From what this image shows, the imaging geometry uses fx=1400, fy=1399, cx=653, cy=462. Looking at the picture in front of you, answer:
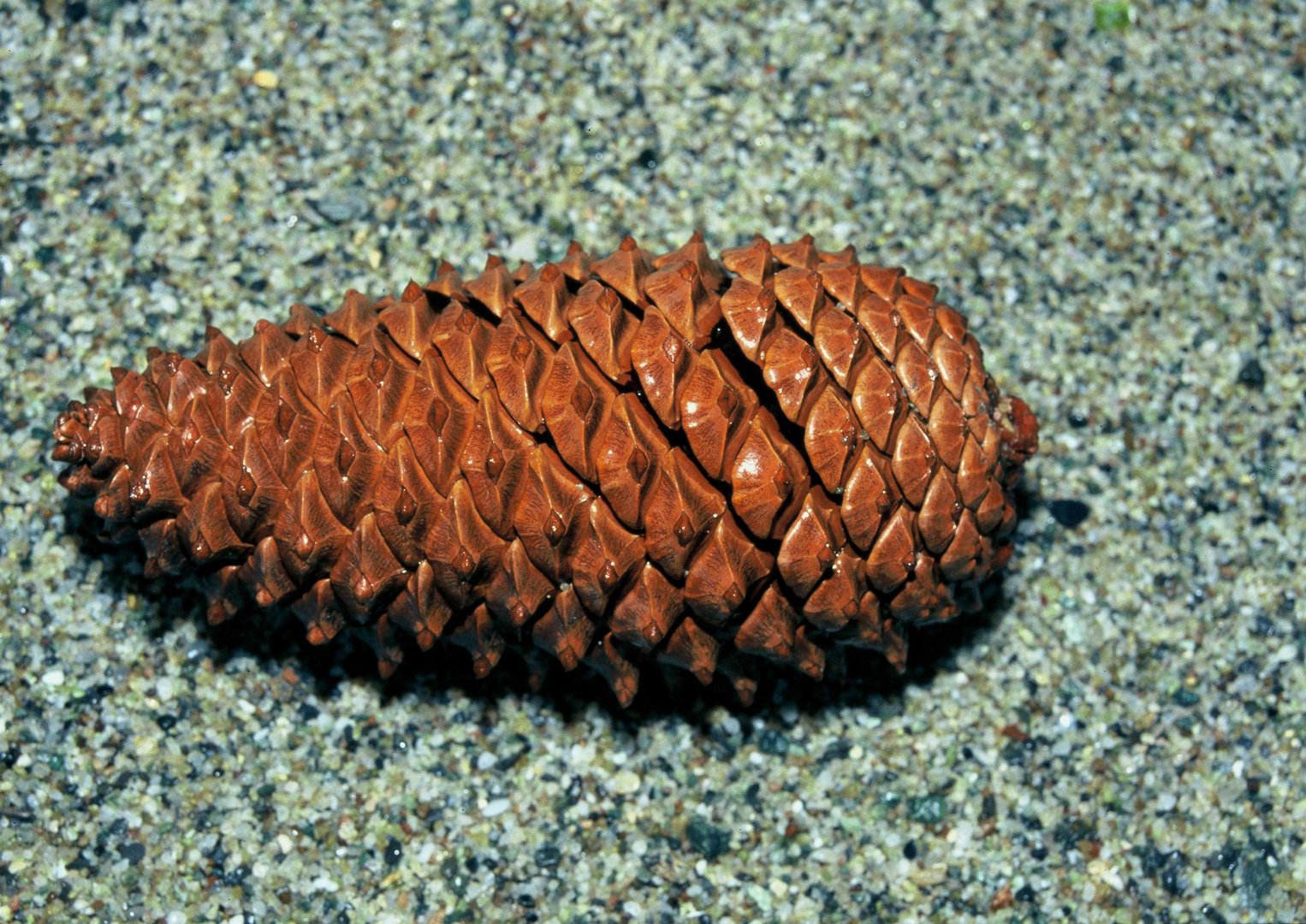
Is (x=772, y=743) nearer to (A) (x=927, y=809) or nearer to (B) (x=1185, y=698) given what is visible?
(A) (x=927, y=809)

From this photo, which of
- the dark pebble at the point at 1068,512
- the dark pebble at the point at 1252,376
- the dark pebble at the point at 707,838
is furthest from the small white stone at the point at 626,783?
the dark pebble at the point at 1252,376

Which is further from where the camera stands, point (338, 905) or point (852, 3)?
point (852, 3)

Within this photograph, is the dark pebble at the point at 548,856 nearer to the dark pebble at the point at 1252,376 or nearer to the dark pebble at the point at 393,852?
the dark pebble at the point at 393,852

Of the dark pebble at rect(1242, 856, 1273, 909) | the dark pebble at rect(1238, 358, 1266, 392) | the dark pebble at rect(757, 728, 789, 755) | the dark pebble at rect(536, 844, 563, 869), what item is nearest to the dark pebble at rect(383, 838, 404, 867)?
the dark pebble at rect(536, 844, 563, 869)

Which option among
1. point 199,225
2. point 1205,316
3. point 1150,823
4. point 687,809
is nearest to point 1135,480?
point 1205,316

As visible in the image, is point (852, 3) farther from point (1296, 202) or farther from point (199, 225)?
point (199, 225)

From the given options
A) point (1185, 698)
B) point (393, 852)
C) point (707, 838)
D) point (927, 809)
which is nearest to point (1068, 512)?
point (1185, 698)

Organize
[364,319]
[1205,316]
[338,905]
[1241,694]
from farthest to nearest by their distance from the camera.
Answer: [1205,316], [1241,694], [338,905], [364,319]

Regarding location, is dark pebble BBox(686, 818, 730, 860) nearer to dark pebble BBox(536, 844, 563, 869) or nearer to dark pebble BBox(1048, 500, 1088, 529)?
dark pebble BBox(536, 844, 563, 869)

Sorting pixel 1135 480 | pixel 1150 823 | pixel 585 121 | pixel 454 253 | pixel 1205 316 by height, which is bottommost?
pixel 1150 823
